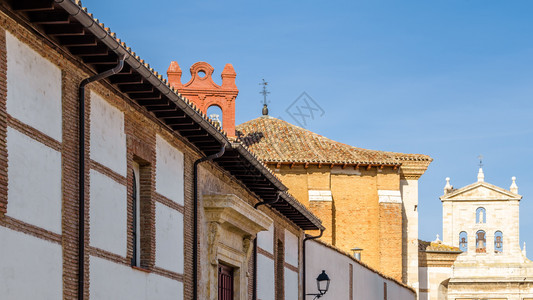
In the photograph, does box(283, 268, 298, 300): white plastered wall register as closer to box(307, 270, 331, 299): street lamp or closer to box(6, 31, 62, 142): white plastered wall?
box(307, 270, 331, 299): street lamp

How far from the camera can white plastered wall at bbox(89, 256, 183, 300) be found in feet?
41.2

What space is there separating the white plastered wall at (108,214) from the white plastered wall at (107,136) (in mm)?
212

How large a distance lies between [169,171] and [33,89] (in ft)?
16.3

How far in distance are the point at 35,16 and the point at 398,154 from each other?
34.4 meters

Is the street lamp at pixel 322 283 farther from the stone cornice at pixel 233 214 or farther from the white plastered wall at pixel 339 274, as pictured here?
the stone cornice at pixel 233 214

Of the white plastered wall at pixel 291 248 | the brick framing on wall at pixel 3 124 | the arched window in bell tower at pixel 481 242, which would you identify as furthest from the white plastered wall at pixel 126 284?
the arched window in bell tower at pixel 481 242

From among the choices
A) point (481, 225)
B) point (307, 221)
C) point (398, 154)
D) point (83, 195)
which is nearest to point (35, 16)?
point (83, 195)

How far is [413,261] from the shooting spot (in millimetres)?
45062

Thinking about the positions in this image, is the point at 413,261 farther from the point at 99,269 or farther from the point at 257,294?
the point at 99,269

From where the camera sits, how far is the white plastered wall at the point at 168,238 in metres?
15.1

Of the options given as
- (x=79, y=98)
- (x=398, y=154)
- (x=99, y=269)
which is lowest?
(x=99, y=269)

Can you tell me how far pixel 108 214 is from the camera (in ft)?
42.7

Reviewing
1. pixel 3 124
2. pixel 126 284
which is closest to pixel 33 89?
pixel 3 124

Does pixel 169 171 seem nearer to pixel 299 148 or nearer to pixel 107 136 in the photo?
pixel 107 136
